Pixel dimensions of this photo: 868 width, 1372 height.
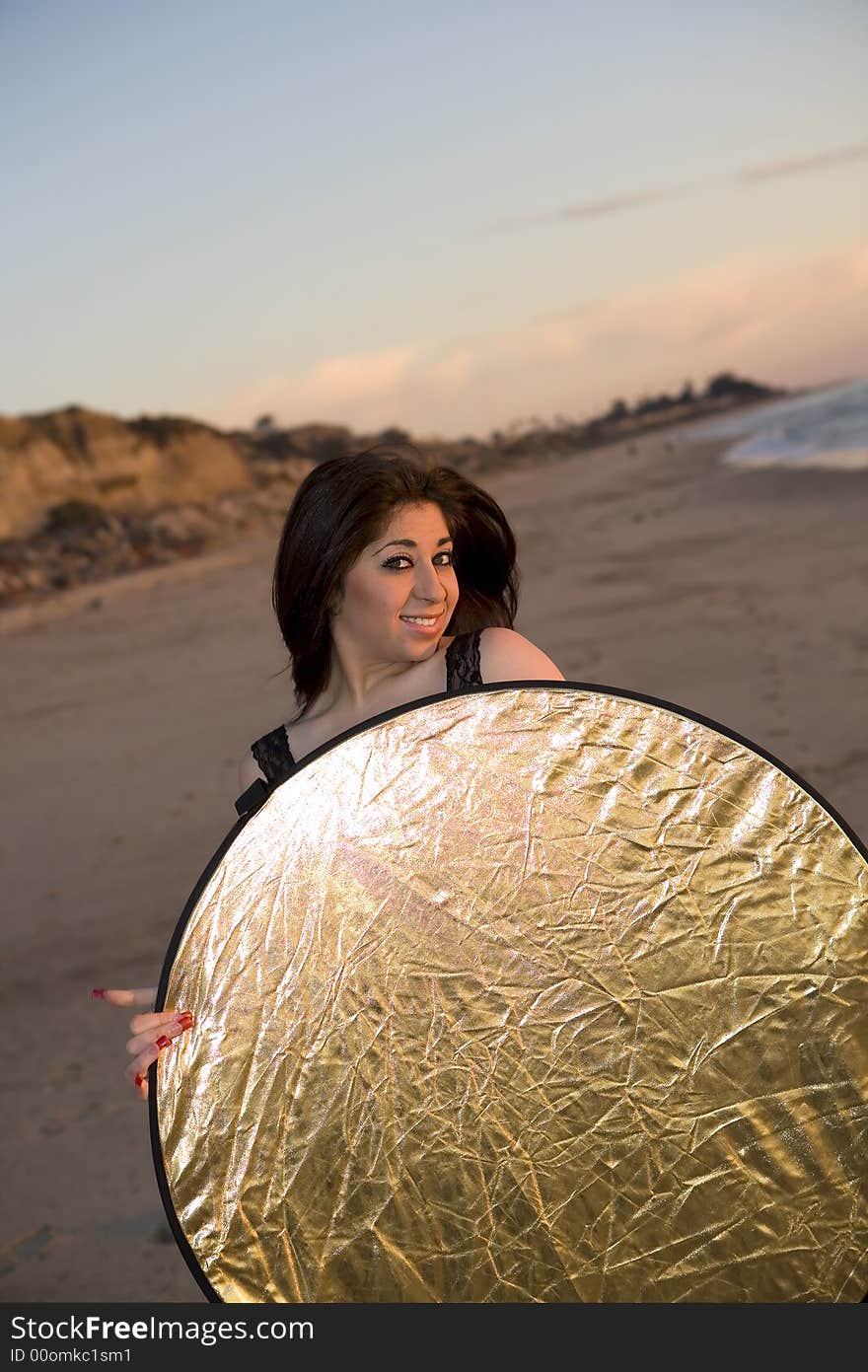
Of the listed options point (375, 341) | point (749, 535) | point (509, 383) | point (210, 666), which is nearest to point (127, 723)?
point (210, 666)

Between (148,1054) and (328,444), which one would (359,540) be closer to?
(148,1054)

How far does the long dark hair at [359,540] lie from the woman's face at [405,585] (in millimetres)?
17

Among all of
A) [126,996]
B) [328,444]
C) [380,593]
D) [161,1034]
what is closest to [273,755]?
[380,593]

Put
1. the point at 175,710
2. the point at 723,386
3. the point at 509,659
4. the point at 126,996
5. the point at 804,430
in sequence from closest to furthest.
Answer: the point at 126,996 → the point at 509,659 → the point at 175,710 → the point at 804,430 → the point at 723,386

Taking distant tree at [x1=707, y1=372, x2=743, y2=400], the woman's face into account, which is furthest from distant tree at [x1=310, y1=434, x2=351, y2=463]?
the woman's face

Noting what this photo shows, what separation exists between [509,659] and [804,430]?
11.7 m

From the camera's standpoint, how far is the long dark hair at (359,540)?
1635 millimetres

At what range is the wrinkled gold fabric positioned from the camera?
129 centimetres

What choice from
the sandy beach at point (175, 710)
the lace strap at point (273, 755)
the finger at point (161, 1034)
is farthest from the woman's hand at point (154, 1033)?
the sandy beach at point (175, 710)

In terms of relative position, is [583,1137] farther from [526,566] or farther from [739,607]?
[526,566]

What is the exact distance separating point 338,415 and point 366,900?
38.5 feet

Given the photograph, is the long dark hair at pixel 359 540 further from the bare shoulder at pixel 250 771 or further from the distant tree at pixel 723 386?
the distant tree at pixel 723 386

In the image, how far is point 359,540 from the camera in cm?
163

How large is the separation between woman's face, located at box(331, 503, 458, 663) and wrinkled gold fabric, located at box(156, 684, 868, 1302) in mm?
302
